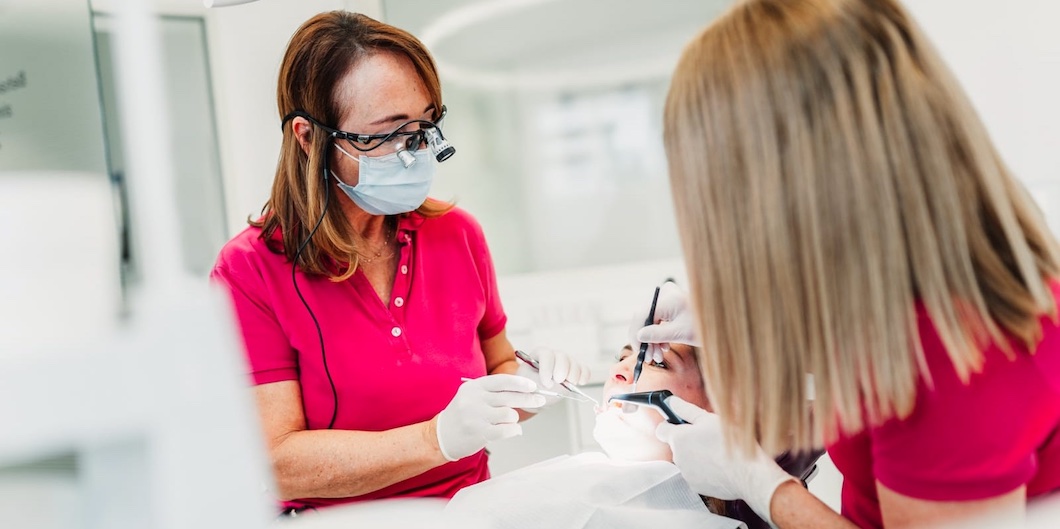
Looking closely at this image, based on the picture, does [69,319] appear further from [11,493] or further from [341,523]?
[341,523]

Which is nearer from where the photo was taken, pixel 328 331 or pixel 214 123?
pixel 328 331

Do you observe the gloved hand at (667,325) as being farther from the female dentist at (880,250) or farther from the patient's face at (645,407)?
the female dentist at (880,250)

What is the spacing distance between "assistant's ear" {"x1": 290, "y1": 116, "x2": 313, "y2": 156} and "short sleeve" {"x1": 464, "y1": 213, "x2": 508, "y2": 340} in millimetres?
447

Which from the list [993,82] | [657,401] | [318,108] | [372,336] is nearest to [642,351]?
[657,401]

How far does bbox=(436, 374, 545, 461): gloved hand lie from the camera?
1486 mm

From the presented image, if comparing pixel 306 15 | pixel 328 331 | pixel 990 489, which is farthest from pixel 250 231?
pixel 990 489

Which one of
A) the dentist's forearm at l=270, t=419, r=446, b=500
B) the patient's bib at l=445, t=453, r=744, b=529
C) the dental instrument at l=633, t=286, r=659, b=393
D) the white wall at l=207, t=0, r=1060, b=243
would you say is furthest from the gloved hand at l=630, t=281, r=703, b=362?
the white wall at l=207, t=0, r=1060, b=243

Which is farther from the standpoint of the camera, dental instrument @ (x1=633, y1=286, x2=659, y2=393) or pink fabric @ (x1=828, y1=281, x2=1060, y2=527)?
dental instrument @ (x1=633, y1=286, x2=659, y2=393)

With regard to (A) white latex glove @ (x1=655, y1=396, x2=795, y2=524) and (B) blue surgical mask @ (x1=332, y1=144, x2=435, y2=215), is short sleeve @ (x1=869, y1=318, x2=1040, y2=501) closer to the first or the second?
(A) white latex glove @ (x1=655, y1=396, x2=795, y2=524)

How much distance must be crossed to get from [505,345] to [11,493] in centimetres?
141

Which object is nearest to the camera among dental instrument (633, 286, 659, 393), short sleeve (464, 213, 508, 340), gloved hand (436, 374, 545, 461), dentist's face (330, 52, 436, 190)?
gloved hand (436, 374, 545, 461)

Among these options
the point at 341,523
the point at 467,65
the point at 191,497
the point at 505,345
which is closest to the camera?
the point at 191,497

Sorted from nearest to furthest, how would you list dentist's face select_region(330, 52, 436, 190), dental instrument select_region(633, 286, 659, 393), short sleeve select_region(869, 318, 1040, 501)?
1. short sleeve select_region(869, 318, 1040, 501)
2. dentist's face select_region(330, 52, 436, 190)
3. dental instrument select_region(633, 286, 659, 393)

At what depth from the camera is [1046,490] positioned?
0.96 metres
